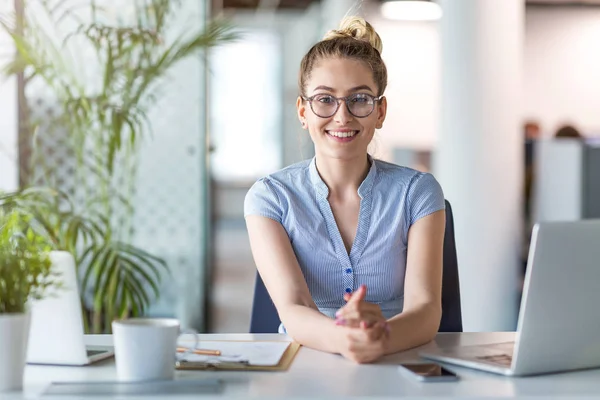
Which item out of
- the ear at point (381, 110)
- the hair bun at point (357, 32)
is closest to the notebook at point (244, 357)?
the ear at point (381, 110)

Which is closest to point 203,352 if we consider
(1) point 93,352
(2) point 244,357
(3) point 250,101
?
(2) point 244,357

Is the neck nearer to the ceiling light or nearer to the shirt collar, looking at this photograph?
the shirt collar

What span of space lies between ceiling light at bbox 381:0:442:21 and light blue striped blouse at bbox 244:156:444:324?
21.6 feet

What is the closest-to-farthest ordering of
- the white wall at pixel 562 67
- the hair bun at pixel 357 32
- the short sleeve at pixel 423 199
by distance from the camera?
the short sleeve at pixel 423 199
the hair bun at pixel 357 32
the white wall at pixel 562 67

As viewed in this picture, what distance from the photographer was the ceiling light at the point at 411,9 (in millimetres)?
8492

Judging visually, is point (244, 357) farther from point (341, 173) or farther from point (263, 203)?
point (341, 173)

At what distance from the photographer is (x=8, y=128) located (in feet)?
15.2

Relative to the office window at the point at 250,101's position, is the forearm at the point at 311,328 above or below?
below

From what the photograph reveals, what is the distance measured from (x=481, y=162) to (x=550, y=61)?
25.1 feet

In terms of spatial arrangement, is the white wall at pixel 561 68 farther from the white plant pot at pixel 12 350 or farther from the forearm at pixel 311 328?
the white plant pot at pixel 12 350

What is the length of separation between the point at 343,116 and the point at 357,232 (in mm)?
283

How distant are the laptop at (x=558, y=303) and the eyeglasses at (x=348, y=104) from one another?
788 millimetres

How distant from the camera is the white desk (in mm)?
1291

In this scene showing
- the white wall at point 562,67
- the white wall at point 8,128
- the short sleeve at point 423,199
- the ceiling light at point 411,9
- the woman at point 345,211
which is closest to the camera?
the woman at point 345,211
